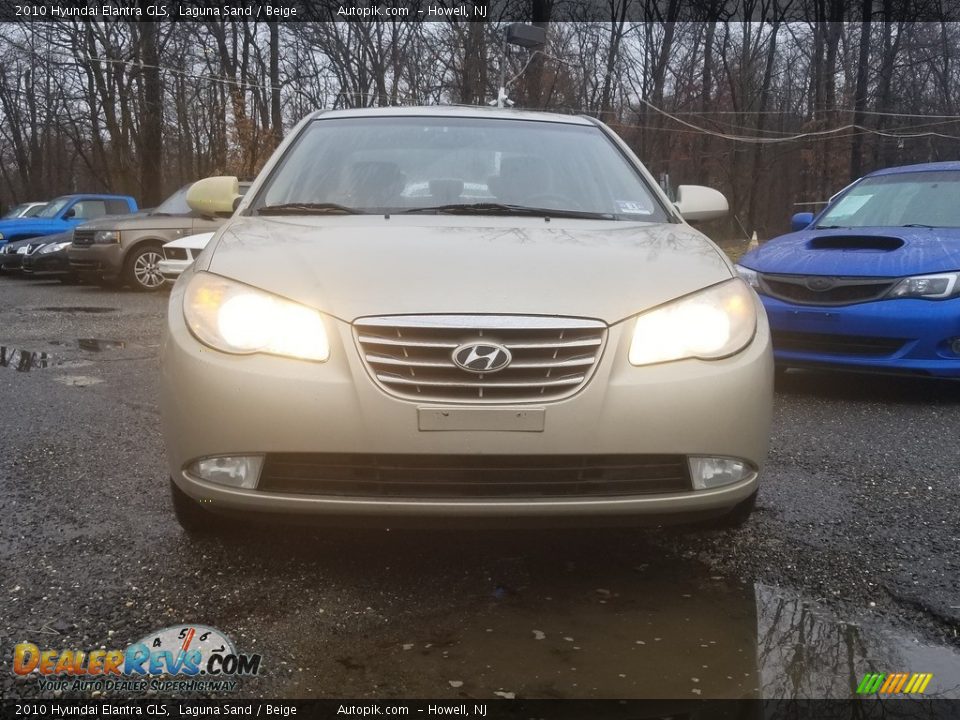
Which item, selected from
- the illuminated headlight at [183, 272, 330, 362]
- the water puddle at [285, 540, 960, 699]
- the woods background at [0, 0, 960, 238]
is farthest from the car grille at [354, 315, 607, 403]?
the woods background at [0, 0, 960, 238]

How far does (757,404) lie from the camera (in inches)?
105

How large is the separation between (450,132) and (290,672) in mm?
2500

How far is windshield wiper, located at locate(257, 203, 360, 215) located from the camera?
346 cm

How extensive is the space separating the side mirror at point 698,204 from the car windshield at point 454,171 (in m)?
0.33

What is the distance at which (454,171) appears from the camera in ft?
12.4

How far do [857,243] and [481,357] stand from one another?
179 inches

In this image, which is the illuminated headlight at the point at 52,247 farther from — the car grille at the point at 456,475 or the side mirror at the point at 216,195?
the car grille at the point at 456,475

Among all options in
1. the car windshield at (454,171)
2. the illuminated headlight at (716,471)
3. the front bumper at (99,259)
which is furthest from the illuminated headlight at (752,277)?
the front bumper at (99,259)

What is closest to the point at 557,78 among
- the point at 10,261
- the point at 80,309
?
the point at 10,261

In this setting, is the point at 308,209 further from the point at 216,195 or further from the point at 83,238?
the point at 83,238

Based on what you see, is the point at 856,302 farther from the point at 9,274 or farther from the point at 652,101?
the point at 652,101

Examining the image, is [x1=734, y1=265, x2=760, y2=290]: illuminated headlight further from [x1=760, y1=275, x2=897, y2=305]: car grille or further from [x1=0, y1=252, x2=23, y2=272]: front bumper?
[x1=0, y1=252, x2=23, y2=272]: front bumper

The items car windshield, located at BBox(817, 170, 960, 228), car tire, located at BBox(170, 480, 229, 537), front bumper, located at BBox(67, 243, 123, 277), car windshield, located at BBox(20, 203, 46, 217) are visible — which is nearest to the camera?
car tire, located at BBox(170, 480, 229, 537)

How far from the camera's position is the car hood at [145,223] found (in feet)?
45.2
